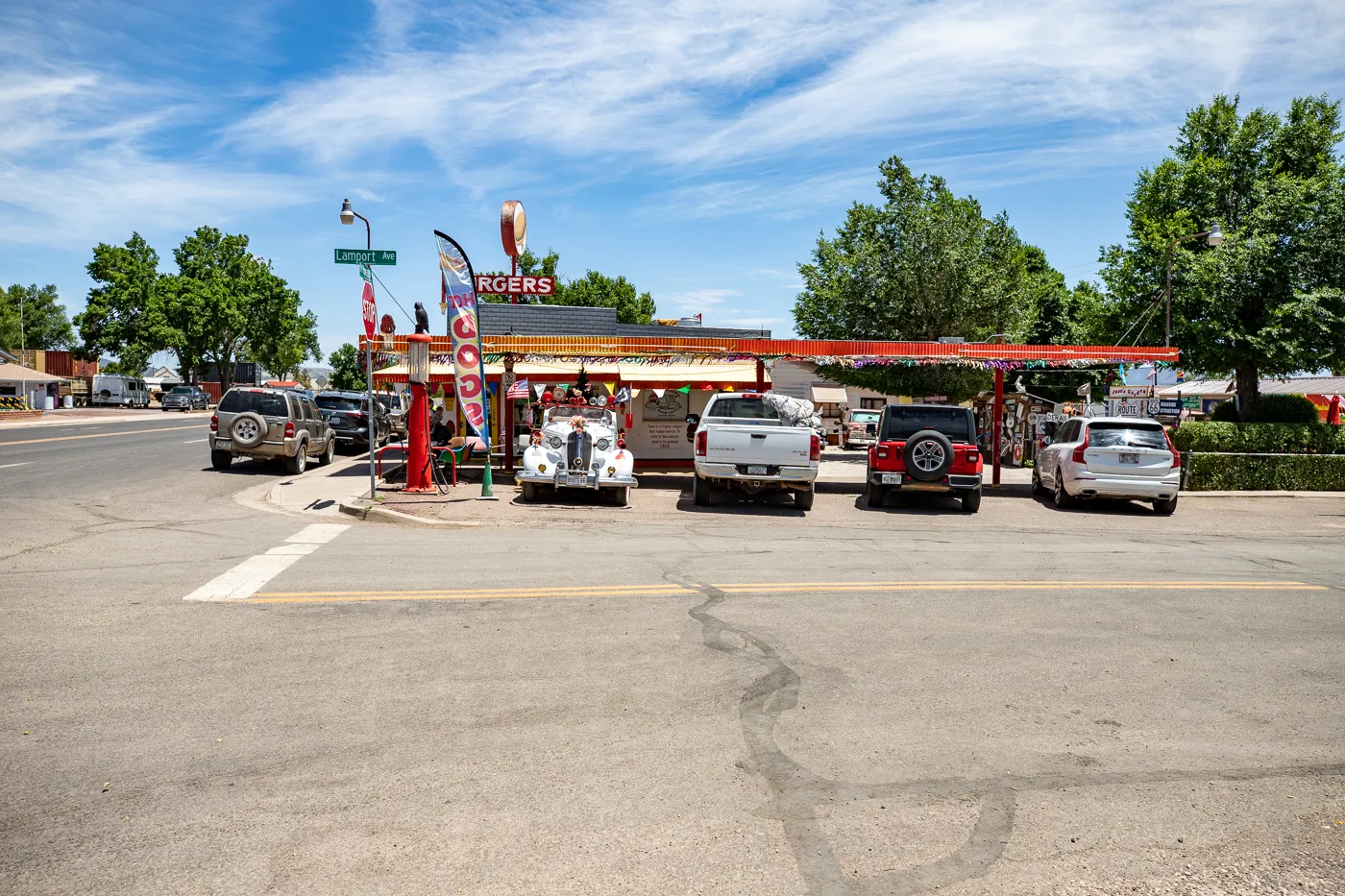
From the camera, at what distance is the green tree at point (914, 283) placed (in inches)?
1451

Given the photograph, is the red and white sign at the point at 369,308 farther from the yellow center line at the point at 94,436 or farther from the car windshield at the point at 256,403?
the yellow center line at the point at 94,436

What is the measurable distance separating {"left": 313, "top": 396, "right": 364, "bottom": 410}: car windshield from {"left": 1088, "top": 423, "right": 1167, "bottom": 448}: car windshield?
20831mm

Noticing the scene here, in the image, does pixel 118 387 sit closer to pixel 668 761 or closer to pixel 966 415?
pixel 966 415

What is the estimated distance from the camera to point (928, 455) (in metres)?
16.1

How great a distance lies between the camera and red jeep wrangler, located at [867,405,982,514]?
16062mm

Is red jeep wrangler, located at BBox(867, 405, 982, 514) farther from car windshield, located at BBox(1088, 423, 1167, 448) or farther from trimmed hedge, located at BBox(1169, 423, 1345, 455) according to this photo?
trimmed hedge, located at BBox(1169, 423, 1345, 455)

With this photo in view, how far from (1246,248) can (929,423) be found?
38.2 ft

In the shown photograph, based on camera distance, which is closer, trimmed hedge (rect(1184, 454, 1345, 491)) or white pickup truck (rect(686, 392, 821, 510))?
white pickup truck (rect(686, 392, 821, 510))

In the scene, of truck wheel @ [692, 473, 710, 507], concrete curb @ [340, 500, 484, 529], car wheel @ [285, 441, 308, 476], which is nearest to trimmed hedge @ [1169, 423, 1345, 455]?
truck wheel @ [692, 473, 710, 507]

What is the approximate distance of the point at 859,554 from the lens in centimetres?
1111

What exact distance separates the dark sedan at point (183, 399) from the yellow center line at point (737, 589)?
64637 millimetres

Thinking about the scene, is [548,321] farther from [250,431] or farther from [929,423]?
[929,423]

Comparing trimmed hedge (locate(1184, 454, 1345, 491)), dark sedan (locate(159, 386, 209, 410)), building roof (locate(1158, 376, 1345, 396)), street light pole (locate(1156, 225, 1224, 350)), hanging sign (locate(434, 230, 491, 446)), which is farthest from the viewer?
dark sedan (locate(159, 386, 209, 410))

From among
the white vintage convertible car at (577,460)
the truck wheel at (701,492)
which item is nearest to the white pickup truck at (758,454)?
the truck wheel at (701,492)
